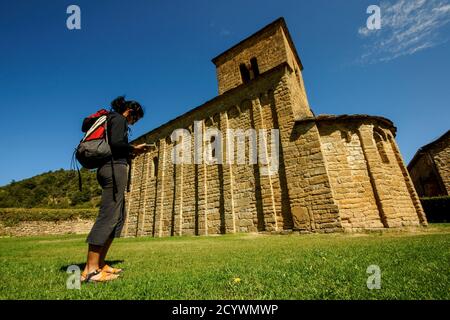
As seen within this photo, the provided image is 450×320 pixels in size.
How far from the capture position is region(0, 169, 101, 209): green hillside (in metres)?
47.5

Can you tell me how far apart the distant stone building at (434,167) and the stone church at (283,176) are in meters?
10.9

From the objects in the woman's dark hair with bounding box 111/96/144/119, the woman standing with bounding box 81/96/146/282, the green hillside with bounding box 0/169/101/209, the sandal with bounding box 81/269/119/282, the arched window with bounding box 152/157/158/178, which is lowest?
the sandal with bounding box 81/269/119/282

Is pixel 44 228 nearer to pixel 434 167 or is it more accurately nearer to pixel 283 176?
pixel 283 176

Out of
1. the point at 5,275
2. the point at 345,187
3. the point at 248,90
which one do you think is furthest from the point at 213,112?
the point at 5,275

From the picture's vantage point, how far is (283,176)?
10344mm

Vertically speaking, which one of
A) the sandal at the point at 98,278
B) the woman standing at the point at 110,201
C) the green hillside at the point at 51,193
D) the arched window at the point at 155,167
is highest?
the green hillside at the point at 51,193

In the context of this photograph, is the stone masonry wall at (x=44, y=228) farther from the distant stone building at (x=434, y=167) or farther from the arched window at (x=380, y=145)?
the distant stone building at (x=434, y=167)

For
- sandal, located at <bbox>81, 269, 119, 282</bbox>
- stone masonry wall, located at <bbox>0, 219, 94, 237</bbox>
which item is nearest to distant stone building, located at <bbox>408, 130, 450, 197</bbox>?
sandal, located at <bbox>81, 269, 119, 282</bbox>

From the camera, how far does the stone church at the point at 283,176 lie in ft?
30.6

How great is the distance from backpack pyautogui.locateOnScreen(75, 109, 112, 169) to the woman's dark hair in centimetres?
40

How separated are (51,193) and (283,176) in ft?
203

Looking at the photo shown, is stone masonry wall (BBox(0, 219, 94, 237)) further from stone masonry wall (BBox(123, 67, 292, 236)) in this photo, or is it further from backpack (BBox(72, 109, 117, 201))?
backpack (BBox(72, 109, 117, 201))

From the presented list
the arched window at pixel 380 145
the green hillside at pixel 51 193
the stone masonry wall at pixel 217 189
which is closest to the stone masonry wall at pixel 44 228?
the stone masonry wall at pixel 217 189

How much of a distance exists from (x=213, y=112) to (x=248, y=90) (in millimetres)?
2602
